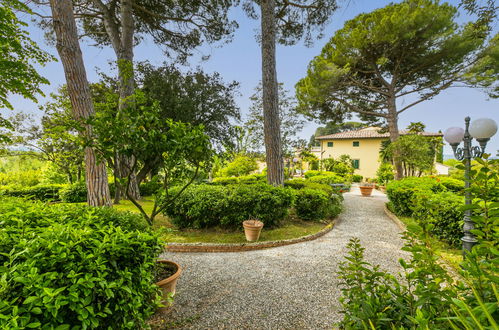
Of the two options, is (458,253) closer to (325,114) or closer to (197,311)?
(197,311)

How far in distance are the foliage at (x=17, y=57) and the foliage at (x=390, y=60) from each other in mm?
11341

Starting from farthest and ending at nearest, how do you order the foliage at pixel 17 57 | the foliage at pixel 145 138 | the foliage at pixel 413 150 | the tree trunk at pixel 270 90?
the foliage at pixel 413 150
the tree trunk at pixel 270 90
the foliage at pixel 17 57
the foliage at pixel 145 138

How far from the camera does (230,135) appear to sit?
43.5ft

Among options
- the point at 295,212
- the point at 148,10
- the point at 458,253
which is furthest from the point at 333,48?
the point at 458,253

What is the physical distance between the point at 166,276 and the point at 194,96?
10790 mm

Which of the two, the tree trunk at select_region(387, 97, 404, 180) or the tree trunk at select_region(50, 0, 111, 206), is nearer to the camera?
the tree trunk at select_region(50, 0, 111, 206)

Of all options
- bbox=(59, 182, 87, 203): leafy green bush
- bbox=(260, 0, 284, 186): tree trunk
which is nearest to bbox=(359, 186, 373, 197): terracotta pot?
bbox=(260, 0, 284, 186): tree trunk

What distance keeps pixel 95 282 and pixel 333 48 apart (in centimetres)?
1464

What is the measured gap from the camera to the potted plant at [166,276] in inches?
91.9

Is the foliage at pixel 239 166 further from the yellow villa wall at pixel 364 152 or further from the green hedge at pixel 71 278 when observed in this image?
the green hedge at pixel 71 278

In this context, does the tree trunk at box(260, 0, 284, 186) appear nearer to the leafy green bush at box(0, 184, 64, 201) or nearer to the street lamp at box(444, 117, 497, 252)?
the street lamp at box(444, 117, 497, 252)

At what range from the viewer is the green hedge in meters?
1.04

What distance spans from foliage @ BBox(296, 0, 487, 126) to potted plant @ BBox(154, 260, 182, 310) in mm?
11655

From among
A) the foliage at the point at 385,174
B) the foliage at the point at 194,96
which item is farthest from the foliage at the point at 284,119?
the foliage at the point at 385,174
